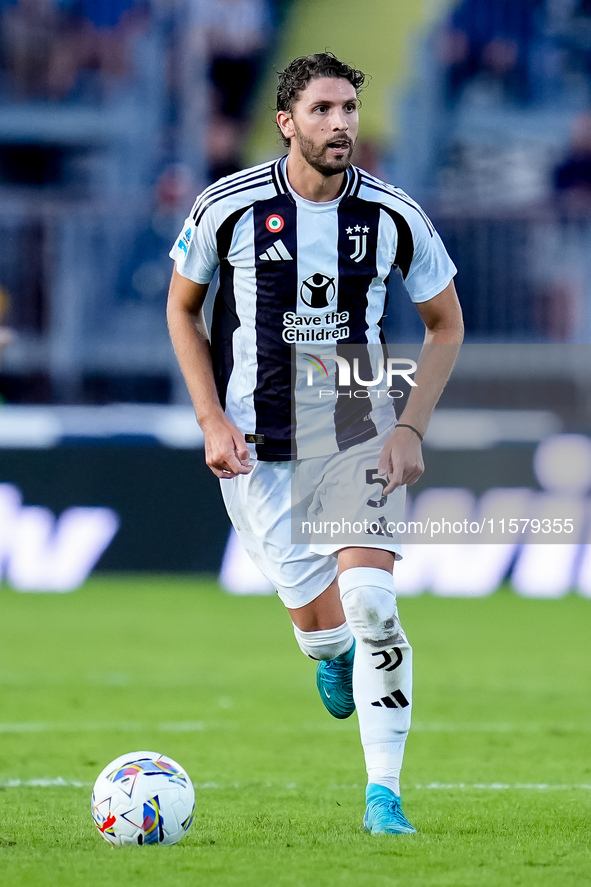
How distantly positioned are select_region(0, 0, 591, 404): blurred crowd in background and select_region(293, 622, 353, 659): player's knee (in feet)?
26.3

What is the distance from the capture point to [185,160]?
1471 centimetres

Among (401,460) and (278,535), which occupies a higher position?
(401,460)

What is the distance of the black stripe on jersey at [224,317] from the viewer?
4.93 meters

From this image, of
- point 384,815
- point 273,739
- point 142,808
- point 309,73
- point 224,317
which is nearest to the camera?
point 142,808

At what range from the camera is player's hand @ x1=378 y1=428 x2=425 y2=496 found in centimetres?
461

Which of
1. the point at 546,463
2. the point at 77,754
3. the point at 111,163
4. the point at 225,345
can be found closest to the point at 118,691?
the point at 77,754

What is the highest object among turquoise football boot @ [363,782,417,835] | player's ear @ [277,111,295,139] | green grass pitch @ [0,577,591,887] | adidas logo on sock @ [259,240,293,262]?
player's ear @ [277,111,295,139]

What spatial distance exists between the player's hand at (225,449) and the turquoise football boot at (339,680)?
1.14 meters

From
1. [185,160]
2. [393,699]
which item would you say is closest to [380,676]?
[393,699]

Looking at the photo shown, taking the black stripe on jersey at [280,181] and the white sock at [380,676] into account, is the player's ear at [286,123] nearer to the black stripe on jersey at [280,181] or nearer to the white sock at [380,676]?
the black stripe on jersey at [280,181]

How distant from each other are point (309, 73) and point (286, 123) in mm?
205

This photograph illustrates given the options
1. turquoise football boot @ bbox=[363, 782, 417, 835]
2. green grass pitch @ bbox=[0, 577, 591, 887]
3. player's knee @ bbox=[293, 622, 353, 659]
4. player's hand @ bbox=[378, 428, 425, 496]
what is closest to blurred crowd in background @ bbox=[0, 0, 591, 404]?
green grass pitch @ bbox=[0, 577, 591, 887]

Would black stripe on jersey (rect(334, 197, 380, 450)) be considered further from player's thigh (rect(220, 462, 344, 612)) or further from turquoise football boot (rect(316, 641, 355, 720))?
turquoise football boot (rect(316, 641, 355, 720))

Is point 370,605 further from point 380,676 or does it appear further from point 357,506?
point 357,506
